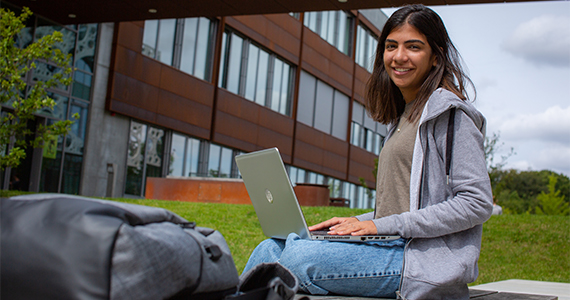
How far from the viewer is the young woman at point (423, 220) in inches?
82.7

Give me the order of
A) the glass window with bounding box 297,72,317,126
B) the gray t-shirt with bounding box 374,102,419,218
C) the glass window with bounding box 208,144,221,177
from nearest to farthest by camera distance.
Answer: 1. the gray t-shirt with bounding box 374,102,419,218
2. the glass window with bounding box 208,144,221,177
3. the glass window with bounding box 297,72,317,126

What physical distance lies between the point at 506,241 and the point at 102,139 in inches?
527

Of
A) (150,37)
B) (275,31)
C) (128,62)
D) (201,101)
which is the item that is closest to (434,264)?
(128,62)

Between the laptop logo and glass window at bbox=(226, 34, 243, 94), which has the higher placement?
glass window at bbox=(226, 34, 243, 94)

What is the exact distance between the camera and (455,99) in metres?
2.21

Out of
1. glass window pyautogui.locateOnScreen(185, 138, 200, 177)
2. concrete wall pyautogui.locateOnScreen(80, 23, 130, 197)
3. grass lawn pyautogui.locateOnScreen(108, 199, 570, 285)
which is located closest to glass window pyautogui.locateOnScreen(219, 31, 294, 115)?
glass window pyautogui.locateOnScreen(185, 138, 200, 177)

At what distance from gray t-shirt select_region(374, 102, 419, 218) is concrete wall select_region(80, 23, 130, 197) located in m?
16.3

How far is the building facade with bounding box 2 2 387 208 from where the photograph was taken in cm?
1762

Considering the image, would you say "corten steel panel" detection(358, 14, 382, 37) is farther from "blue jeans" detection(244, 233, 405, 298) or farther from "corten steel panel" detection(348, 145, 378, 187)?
"blue jeans" detection(244, 233, 405, 298)

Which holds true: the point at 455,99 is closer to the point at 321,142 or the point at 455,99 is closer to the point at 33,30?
the point at 33,30

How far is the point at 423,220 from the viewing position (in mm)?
2115

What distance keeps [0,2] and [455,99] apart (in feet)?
51.1

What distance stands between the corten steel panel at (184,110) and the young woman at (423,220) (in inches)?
720

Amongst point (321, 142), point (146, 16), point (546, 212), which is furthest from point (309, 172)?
point (146, 16)
